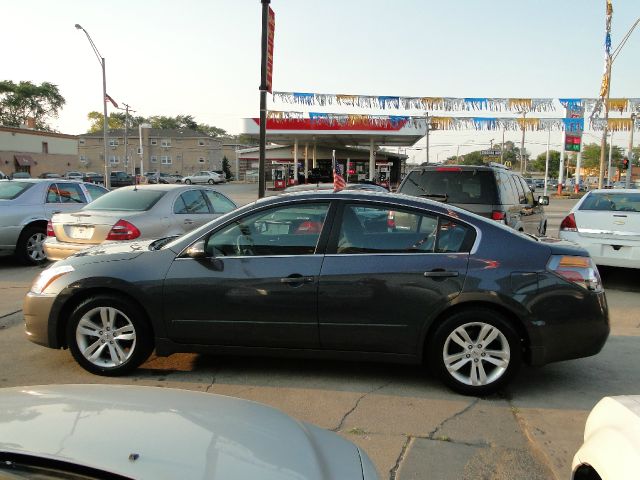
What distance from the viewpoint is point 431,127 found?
1444 inches

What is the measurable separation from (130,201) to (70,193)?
10.8 ft

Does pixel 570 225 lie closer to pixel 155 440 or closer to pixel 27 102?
pixel 155 440

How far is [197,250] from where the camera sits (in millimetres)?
4391

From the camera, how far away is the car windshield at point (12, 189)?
32.4 ft

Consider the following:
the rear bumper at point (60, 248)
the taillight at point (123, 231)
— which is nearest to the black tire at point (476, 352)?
the taillight at point (123, 231)

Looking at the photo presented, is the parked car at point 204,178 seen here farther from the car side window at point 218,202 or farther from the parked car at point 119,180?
the car side window at point 218,202

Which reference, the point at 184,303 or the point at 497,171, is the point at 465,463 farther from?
the point at 497,171

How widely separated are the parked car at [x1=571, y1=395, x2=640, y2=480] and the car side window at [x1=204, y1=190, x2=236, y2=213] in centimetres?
760

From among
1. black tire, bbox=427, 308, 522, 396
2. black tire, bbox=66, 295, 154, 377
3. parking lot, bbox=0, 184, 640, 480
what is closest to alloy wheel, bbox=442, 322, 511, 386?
black tire, bbox=427, 308, 522, 396

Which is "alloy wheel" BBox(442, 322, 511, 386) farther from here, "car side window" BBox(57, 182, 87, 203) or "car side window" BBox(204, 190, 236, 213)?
"car side window" BBox(57, 182, 87, 203)

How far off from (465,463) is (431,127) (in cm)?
3526

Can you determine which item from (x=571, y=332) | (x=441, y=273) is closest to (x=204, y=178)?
(x=441, y=273)

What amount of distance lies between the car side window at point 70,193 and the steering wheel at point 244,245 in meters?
7.49

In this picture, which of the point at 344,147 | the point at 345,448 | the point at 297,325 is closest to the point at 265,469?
the point at 345,448
